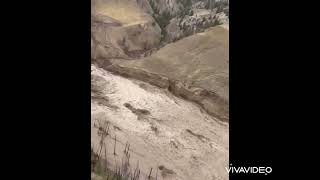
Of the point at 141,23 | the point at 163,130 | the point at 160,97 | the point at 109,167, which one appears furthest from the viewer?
the point at 141,23

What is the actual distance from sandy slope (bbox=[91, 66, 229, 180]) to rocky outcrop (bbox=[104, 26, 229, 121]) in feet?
0.60

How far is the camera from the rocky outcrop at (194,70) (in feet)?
20.4

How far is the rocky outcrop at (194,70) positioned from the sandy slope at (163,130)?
0.60 ft

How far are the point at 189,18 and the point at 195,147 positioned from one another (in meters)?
5.54

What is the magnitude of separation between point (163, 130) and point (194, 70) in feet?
5.42

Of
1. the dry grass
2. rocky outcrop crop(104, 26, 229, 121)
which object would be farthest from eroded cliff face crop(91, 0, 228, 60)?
the dry grass

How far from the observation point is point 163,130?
206 inches

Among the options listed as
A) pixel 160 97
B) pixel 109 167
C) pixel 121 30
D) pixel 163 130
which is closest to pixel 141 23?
pixel 121 30

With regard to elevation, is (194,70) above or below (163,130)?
above

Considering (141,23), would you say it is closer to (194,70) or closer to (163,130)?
(194,70)

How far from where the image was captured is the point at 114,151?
4.32 m
